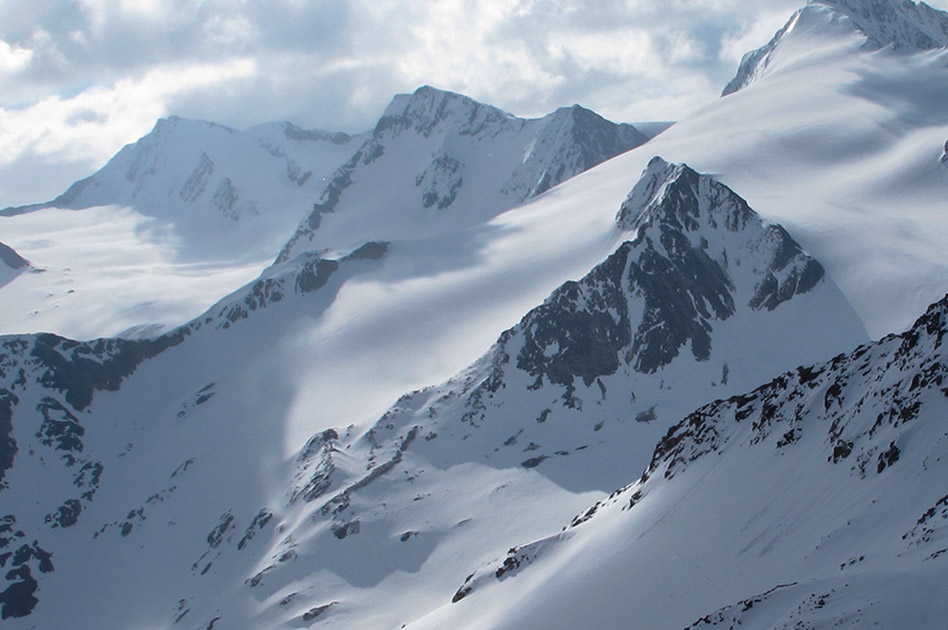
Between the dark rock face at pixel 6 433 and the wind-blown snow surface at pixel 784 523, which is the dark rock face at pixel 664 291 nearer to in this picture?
the wind-blown snow surface at pixel 784 523

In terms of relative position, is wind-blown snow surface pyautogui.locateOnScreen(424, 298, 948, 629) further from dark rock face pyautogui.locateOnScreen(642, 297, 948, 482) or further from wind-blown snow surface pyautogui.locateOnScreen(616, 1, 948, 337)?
wind-blown snow surface pyautogui.locateOnScreen(616, 1, 948, 337)

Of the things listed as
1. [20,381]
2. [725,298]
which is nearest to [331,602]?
[725,298]

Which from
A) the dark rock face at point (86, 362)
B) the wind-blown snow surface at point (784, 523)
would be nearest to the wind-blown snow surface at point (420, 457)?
the dark rock face at point (86, 362)

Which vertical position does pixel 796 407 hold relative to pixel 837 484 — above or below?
above

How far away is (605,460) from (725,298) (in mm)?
36968

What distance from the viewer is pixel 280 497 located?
128000 millimetres

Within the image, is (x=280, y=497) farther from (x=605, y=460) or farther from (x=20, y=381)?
(x=20, y=381)

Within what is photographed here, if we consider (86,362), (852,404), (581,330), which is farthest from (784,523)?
(86,362)

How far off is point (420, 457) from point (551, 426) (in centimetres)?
1793

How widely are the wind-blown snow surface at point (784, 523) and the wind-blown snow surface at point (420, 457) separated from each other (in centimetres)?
4393

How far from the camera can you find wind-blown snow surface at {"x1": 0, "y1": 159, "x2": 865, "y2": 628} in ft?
360

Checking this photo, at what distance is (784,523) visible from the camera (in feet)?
133

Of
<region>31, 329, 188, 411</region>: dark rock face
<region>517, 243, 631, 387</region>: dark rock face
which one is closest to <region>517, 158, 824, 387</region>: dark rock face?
<region>517, 243, 631, 387</region>: dark rock face

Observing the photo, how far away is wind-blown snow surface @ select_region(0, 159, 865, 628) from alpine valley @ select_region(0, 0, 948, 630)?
17.5 inches
